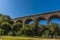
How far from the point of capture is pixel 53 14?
167ft

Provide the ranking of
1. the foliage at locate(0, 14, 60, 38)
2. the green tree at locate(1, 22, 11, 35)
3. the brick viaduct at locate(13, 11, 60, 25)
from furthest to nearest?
the brick viaduct at locate(13, 11, 60, 25) → the green tree at locate(1, 22, 11, 35) → the foliage at locate(0, 14, 60, 38)

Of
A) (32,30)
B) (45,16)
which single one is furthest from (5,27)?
(45,16)

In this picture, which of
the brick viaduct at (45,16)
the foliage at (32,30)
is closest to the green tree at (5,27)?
the foliage at (32,30)

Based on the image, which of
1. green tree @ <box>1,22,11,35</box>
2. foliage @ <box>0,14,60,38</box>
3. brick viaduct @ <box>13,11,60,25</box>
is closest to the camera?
foliage @ <box>0,14,60,38</box>

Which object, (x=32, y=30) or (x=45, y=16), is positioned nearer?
(x=32, y=30)

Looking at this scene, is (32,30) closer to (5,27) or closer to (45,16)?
(5,27)

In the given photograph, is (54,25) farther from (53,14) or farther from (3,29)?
(3,29)

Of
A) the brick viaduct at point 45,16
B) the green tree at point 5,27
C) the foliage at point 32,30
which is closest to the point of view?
the foliage at point 32,30

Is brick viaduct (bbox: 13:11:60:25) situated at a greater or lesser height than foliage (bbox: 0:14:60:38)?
greater

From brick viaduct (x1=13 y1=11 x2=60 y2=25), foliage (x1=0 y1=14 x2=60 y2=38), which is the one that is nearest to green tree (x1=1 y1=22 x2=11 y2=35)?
foliage (x1=0 y1=14 x2=60 y2=38)

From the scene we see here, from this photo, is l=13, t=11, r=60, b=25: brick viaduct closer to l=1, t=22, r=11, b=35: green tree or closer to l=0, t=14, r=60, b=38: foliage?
l=0, t=14, r=60, b=38: foliage

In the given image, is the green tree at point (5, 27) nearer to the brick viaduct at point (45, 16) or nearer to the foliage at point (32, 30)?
the foliage at point (32, 30)

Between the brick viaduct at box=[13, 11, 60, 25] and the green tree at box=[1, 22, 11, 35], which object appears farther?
the brick viaduct at box=[13, 11, 60, 25]

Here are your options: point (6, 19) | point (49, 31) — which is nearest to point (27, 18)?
point (6, 19)
